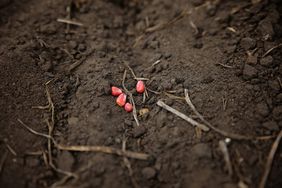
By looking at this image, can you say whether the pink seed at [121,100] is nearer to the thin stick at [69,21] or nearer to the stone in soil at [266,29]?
the thin stick at [69,21]

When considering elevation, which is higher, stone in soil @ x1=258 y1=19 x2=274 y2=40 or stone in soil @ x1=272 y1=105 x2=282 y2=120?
stone in soil @ x1=258 y1=19 x2=274 y2=40

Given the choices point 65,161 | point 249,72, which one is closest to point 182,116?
point 249,72

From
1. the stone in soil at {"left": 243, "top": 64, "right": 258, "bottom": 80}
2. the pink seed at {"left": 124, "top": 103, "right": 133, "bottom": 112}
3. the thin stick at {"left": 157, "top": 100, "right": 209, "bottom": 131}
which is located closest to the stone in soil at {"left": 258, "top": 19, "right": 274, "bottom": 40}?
the stone in soil at {"left": 243, "top": 64, "right": 258, "bottom": 80}

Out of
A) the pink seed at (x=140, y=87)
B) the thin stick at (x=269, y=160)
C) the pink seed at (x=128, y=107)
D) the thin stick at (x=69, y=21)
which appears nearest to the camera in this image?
the thin stick at (x=269, y=160)

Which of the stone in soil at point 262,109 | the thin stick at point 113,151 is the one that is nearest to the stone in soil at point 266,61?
the stone in soil at point 262,109

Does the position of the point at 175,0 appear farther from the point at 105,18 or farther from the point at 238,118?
the point at 238,118

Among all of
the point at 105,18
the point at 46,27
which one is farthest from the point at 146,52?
the point at 46,27

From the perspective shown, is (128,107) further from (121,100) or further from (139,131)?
(139,131)

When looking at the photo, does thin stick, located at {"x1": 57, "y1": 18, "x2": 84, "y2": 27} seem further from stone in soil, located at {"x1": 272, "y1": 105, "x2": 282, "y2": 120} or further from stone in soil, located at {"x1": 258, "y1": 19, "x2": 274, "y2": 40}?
stone in soil, located at {"x1": 272, "y1": 105, "x2": 282, "y2": 120}
